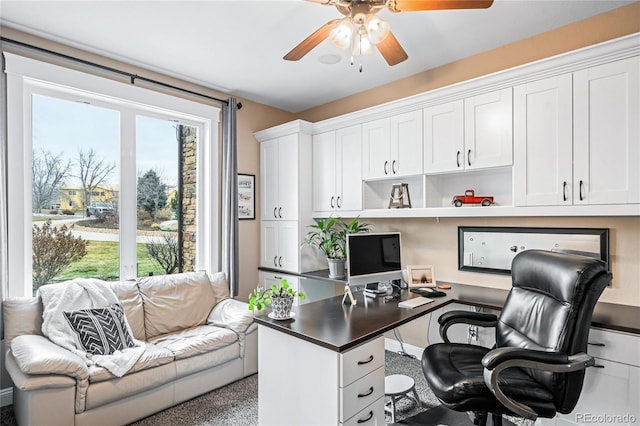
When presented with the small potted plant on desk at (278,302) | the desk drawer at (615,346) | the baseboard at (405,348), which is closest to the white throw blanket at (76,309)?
the small potted plant on desk at (278,302)

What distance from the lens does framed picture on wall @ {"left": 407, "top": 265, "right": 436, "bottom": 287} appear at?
291cm

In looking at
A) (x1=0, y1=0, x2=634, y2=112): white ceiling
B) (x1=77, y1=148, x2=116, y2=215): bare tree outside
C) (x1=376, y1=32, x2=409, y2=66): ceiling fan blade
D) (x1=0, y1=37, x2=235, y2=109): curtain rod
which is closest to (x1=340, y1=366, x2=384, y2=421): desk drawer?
(x1=376, y1=32, x2=409, y2=66): ceiling fan blade

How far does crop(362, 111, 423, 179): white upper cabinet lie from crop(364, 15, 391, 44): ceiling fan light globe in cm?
129

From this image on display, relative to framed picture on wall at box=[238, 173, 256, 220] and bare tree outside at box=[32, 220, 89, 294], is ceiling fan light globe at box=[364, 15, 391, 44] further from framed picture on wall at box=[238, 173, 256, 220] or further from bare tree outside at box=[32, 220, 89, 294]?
bare tree outside at box=[32, 220, 89, 294]

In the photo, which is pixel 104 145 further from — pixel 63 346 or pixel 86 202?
pixel 63 346

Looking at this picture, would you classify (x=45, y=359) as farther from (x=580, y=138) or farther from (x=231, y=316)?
(x=580, y=138)

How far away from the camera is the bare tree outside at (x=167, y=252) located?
3408 millimetres

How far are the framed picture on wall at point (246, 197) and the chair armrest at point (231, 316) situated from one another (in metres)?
1.10

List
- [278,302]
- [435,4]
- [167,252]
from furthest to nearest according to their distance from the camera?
[167,252]
[278,302]
[435,4]

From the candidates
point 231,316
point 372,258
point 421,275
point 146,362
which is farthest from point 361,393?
point 231,316

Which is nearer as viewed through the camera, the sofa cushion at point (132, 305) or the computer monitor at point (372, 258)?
the computer monitor at point (372, 258)

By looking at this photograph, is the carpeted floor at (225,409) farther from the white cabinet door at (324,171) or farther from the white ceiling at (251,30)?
the white ceiling at (251,30)

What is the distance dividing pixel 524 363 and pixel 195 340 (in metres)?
2.20

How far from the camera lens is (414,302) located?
7.90 feet
